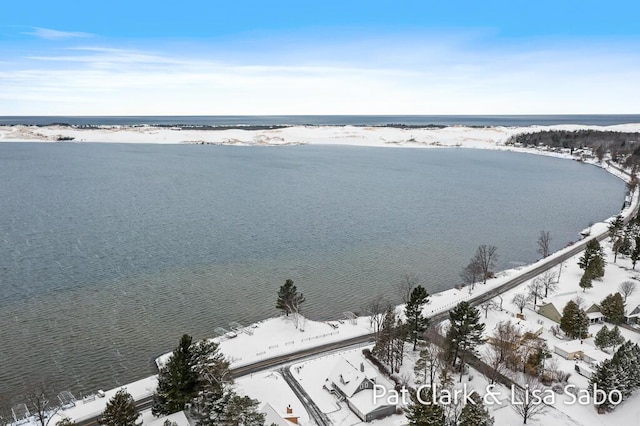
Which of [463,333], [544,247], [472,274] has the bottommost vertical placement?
[472,274]

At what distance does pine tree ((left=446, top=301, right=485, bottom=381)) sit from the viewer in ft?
90.7

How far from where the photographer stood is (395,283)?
42219mm

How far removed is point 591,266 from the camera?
40.9m

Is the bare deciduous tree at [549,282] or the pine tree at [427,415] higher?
the pine tree at [427,415]

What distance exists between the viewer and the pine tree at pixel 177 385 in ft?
73.3

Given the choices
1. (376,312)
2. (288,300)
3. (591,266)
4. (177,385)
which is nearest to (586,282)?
(591,266)

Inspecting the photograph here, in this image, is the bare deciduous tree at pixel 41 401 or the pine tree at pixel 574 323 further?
the pine tree at pixel 574 323

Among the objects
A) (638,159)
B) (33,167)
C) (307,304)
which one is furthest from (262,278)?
(638,159)

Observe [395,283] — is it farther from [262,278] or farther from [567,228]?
[567,228]

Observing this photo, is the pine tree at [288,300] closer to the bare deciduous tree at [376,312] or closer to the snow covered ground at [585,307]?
the bare deciduous tree at [376,312]

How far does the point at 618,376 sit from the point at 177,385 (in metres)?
24.2

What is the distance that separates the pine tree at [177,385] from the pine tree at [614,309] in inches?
1221

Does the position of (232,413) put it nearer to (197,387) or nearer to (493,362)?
(197,387)

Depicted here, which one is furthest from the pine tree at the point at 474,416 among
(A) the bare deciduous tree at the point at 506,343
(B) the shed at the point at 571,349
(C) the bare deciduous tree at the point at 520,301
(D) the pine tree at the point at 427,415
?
(C) the bare deciduous tree at the point at 520,301
